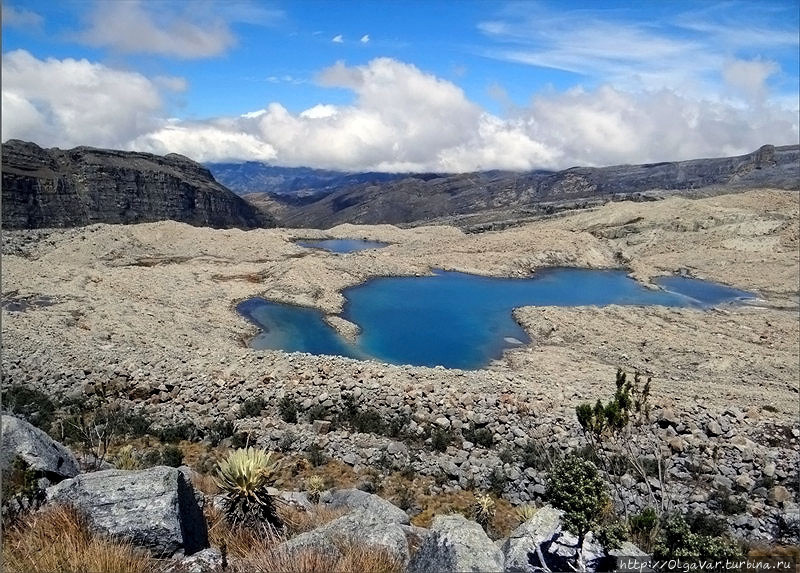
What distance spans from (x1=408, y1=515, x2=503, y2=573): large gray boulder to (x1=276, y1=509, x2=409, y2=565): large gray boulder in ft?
1.45

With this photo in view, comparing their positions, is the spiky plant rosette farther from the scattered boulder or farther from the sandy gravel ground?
the sandy gravel ground

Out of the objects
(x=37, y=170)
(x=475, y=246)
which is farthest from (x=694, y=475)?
(x=37, y=170)

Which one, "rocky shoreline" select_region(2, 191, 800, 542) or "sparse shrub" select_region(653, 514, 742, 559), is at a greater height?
"sparse shrub" select_region(653, 514, 742, 559)

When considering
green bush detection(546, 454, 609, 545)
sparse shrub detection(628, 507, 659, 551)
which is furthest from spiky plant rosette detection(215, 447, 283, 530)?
sparse shrub detection(628, 507, 659, 551)

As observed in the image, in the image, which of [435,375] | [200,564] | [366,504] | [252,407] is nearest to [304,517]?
[366,504]

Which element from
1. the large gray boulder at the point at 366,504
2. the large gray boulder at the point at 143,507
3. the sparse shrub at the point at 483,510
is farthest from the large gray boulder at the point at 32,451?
the sparse shrub at the point at 483,510

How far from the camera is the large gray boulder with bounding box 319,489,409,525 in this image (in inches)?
306

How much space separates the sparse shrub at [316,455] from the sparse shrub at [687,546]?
946cm

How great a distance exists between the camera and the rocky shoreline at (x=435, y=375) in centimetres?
1455

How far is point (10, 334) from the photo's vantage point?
21.6 meters

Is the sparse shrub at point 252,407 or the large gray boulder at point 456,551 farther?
the sparse shrub at point 252,407

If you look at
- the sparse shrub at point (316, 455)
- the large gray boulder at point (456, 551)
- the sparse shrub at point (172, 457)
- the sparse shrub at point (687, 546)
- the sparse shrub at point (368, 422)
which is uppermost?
the large gray boulder at point (456, 551)

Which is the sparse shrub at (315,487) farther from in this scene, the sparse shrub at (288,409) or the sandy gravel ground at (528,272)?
the sandy gravel ground at (528,272)

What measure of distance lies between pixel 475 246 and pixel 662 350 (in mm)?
34702
